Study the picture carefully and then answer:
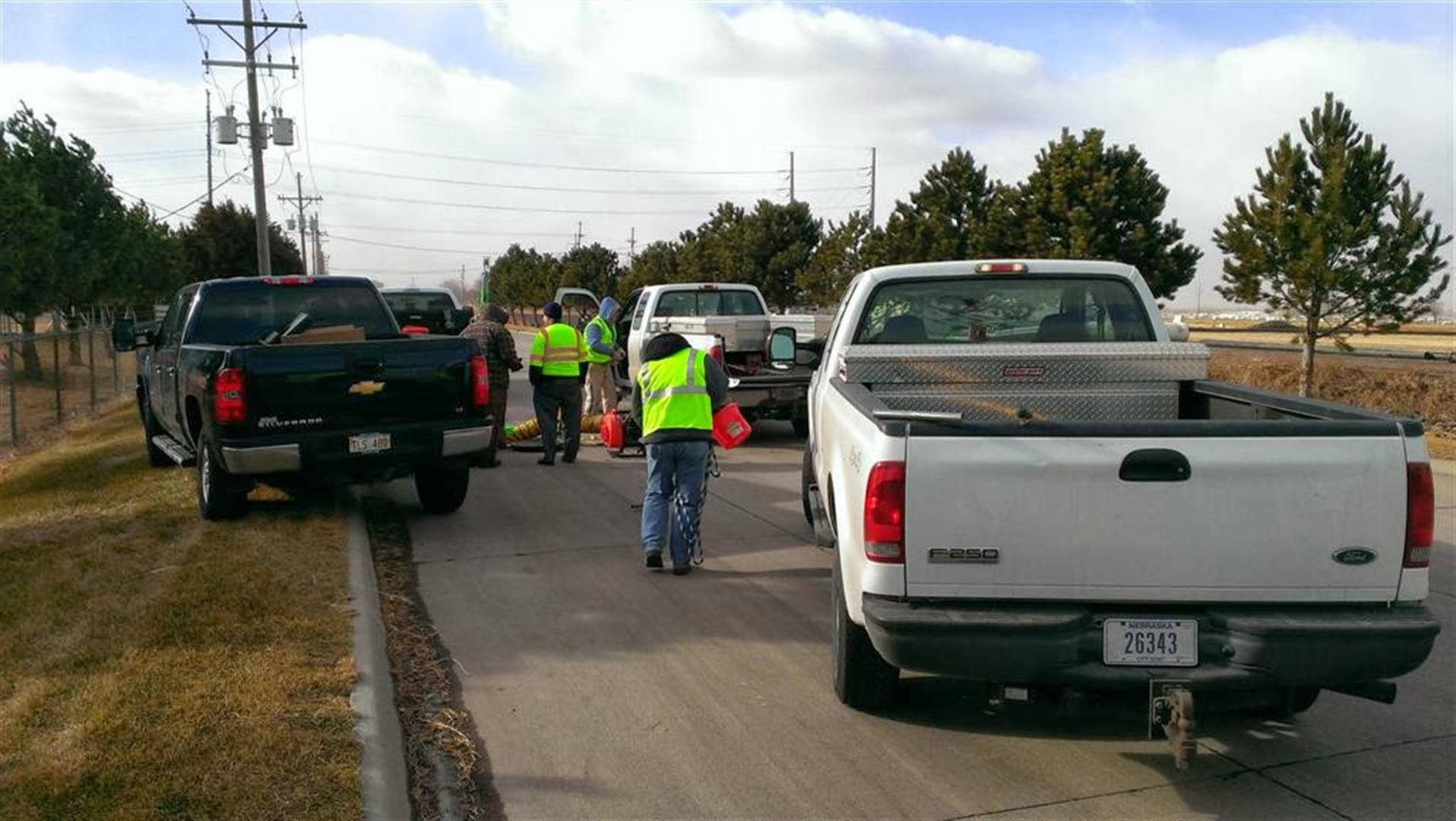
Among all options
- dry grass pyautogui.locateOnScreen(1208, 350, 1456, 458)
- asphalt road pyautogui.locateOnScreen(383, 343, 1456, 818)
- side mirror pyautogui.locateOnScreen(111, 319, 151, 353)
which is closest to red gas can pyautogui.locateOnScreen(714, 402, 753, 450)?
asphalt road pyautogui.locateOnScreen(383, 343, 1456, 818)

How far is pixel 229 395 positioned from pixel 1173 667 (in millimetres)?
6617

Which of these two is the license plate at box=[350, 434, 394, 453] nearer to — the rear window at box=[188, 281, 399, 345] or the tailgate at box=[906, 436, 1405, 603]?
the rear window at box=[188, 281, 399, 345]

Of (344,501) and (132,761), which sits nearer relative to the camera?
(132,761)

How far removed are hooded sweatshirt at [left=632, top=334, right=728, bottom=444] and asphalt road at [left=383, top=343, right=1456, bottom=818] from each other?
0.92 meters

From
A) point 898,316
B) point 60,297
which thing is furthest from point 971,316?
point 60,297

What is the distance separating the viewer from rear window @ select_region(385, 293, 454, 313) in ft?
65.5

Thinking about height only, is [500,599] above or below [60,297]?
below

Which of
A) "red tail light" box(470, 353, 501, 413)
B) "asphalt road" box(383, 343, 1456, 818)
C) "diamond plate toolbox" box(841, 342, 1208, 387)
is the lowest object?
"asphalt road" box(383, 343, 1456, 818)

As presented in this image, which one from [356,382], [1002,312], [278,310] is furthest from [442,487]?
[1002,312]

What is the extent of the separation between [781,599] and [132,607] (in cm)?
362

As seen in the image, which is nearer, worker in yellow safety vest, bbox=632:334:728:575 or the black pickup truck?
worker in yellow safety vest, bbox=632:334:728:575

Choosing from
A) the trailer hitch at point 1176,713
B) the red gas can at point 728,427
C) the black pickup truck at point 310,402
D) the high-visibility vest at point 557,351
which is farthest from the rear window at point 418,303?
the trailer hitch at point 1176,713

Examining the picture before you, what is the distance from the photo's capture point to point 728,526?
9391mm

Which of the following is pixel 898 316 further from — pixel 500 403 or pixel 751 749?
pixel 500 403
